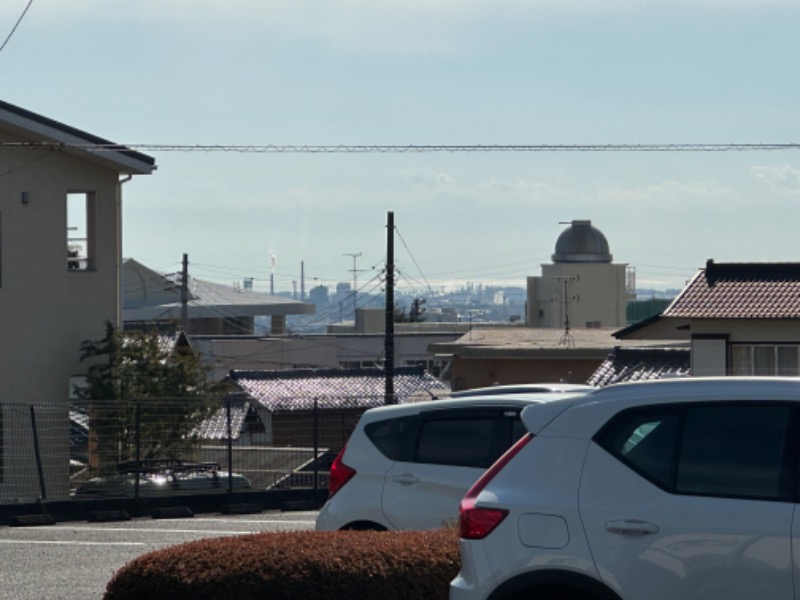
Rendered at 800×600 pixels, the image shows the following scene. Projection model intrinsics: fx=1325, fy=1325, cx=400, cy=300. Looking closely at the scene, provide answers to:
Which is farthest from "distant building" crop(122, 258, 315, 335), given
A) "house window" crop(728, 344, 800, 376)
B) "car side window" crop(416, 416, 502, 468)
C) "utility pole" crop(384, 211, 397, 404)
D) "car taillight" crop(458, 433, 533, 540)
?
"car taillight" crop(458, 433, 533, 540)

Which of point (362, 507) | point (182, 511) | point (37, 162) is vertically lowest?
point (182, 511)

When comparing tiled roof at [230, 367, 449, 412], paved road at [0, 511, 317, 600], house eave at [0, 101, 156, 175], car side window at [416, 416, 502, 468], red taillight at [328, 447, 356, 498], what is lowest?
paved road at [0, 511, 317, 600]

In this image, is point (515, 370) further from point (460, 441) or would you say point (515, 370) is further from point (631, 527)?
point (631, 527)

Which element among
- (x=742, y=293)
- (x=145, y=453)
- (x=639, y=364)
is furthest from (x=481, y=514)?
(x=639, y=364)

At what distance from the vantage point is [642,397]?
6.50 metres

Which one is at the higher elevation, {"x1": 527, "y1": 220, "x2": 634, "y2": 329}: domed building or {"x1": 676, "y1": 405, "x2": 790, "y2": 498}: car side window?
{"x1": 527, "y1": 220, "x2": 634, "y2": 329}: domed building

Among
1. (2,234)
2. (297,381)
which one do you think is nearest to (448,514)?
(2,234)

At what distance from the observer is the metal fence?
20188 millimetres

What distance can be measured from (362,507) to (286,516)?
7669 mm

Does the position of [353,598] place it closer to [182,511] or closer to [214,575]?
[214,575]

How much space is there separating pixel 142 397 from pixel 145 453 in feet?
21.5

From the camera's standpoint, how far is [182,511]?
18.8 m

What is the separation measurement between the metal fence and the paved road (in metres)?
Result: 1.79

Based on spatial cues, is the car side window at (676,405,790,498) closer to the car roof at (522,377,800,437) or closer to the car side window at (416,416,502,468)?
the car roof at (522,377,800,437)
